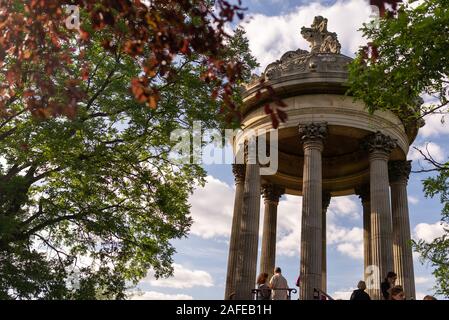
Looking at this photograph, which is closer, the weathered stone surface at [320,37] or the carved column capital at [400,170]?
the carved column capital at [400,170]

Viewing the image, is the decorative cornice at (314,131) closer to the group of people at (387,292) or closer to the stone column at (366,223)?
the stone column at (366,223)

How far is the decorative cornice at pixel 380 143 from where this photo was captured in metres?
36.0

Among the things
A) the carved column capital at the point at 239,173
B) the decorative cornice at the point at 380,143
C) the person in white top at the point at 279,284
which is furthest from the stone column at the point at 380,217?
the carved column capital at the point at 239,173

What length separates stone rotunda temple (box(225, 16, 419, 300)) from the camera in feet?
109

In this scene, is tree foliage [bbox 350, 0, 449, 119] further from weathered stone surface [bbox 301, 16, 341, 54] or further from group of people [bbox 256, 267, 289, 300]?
weathered stone surface [bbox 301, 16, 341, 54]

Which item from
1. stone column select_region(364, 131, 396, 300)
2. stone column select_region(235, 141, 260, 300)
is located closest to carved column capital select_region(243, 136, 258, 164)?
stone column select_region(235, 141, 260, 300)

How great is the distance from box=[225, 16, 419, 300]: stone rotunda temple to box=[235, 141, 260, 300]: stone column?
0.07 m

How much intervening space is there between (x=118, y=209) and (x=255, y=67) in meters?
11.5

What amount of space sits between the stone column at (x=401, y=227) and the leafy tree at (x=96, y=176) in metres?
17.6
